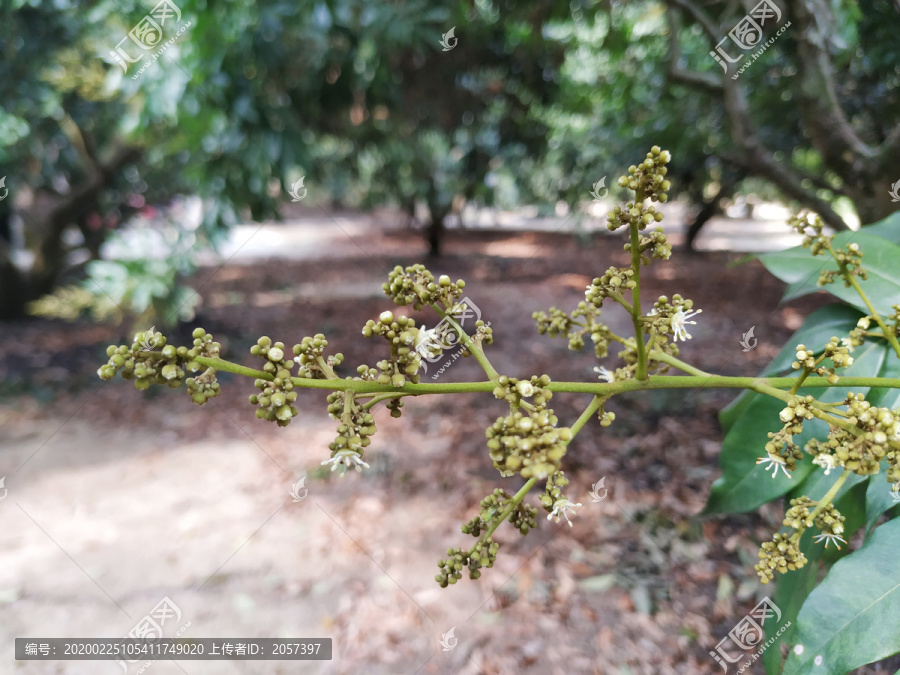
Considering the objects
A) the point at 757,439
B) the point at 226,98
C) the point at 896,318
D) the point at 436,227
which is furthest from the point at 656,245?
the point at 436,227

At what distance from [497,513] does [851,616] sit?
581 mm

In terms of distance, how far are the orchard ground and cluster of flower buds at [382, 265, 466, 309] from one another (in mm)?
928

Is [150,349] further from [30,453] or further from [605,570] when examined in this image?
[30,453]

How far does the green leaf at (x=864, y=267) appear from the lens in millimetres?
1154

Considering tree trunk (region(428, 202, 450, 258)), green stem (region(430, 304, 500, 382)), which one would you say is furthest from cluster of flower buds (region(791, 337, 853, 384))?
tree trunk (region(428, 202, 450, 258))

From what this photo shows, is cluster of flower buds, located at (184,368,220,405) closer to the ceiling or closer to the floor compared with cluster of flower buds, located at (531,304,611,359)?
closer to the ceiling

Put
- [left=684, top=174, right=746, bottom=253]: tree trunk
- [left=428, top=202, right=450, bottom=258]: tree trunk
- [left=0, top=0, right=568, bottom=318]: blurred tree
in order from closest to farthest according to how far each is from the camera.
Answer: [left=0, top=0, right=568, bottom=318]: blurred tree < [left=684, top=174, right=746, bottom=253]: tree trunk < [left=428, top=202, right=450, bottom=258]: tree trunk

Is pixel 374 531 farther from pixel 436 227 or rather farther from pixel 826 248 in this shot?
pixel 436 227

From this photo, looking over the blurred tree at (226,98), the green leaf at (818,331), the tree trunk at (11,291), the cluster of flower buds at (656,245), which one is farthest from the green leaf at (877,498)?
the tree trunk at (11,291)

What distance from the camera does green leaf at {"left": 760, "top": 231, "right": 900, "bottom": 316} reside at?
3.79 feet

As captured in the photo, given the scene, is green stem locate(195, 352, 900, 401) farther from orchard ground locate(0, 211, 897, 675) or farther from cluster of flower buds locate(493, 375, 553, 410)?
orchard ground locate(0, 211, 897, 675)

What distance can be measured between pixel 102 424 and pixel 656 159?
5.04 meters

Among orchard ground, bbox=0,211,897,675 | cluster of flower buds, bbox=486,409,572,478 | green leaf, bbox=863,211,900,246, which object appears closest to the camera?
cluster of flower buds, bbox=486,409,572,478

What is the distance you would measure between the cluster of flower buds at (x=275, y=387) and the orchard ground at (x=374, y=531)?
1022mm
